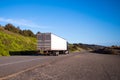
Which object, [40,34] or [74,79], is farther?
[40,34]

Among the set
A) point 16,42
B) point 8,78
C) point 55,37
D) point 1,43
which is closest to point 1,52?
point 1,43

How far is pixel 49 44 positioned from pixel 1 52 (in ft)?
31.0

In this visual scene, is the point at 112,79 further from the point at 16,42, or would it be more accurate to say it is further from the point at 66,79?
the point at 16,42

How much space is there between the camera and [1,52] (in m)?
37.4

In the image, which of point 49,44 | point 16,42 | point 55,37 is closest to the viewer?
point 49,44

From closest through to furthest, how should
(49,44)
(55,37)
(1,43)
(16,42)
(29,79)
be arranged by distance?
(29,79) < (49,44) < (55,37) < (1,43) < (16,42)

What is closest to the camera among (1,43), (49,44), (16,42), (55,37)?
(49,44)

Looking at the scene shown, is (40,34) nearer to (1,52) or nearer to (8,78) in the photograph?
(1,52)

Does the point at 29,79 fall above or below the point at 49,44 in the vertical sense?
below

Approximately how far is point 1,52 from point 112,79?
3054 centimetres

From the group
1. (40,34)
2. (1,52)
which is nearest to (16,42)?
(1,52)

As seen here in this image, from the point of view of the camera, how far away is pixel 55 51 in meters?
38.4

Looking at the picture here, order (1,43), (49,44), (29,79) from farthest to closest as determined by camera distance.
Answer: (1,43)
(49,44)
(29,79)

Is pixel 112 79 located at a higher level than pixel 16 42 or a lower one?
lower
